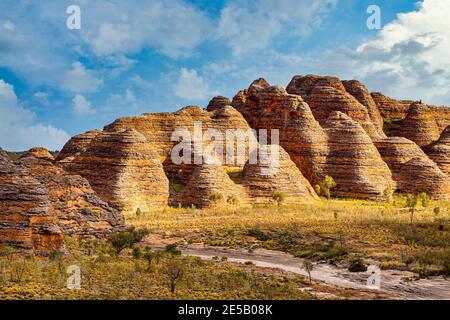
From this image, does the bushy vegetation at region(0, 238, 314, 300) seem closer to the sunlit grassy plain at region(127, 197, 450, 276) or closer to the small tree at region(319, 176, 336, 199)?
the sunlit grassy plain at region(127, 197, 450, 276)

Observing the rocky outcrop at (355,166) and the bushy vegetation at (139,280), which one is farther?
the rocky outcrop at (355,166)

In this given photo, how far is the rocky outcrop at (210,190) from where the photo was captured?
5016 centimetres

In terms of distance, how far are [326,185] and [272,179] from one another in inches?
315

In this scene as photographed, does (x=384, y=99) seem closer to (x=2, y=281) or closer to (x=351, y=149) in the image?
(x=351, y=149)

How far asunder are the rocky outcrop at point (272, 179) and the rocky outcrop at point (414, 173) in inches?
554

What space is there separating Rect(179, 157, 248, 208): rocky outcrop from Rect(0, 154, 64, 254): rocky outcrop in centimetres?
2369

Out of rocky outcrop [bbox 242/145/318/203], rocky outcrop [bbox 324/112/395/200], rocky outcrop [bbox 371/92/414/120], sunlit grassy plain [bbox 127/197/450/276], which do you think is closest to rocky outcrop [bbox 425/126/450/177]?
rocky outcrop [bbox 324/112/395/200]

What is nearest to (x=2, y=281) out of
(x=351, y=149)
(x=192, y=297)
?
(x=192, y=297)

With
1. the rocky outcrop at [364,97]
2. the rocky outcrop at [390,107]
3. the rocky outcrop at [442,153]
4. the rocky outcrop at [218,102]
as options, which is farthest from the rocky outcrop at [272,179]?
the rocky outcrop at [390,107]

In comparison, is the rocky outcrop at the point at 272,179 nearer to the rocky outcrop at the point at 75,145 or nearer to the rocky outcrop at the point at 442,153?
the rocky outcrop at the point at 75,145

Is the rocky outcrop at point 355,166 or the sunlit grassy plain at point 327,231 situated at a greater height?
the rocky outcrop at point 355,166

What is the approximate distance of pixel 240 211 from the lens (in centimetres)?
4909

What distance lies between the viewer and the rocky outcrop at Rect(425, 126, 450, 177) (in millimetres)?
69500

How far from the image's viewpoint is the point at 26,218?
26500 mm
